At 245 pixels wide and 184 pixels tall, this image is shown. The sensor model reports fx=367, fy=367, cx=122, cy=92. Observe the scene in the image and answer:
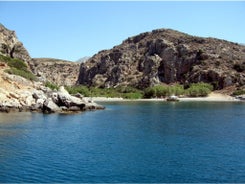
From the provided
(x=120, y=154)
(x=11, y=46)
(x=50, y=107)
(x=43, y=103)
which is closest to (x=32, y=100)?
(x=43, y=103)

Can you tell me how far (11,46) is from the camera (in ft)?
611

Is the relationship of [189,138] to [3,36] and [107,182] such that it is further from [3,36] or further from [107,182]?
[3,36]

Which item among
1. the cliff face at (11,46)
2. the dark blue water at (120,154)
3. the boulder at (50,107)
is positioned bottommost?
the dark blue water at (120,154)

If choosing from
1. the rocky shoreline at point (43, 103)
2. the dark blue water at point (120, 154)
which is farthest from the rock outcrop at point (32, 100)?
the dark blue water at point (120, 154)

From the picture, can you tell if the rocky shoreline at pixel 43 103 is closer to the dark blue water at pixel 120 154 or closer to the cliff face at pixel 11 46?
the dark blue water at pixel 120 154

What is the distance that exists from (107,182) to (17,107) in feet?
253

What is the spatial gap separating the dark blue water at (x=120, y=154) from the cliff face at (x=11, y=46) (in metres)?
116

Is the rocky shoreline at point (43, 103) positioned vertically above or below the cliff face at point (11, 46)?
below

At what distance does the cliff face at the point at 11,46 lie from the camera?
588 feet

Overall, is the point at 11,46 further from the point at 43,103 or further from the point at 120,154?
the point at 120,154

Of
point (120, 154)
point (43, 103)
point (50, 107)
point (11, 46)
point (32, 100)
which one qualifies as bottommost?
point (120, 154)

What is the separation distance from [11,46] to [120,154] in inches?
6085

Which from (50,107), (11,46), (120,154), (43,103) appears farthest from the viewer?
(11,46)

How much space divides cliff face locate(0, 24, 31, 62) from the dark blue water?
4563 inches
